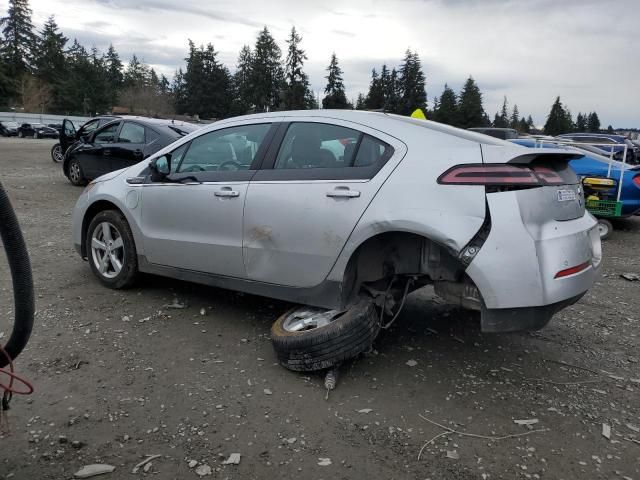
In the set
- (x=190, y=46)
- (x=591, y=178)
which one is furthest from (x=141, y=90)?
(x=591, y=178)

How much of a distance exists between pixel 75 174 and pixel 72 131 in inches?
162

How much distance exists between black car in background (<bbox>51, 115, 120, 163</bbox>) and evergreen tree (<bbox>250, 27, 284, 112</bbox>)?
73.8 meters

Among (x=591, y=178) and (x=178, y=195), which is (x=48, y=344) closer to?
(x=178, y=195)

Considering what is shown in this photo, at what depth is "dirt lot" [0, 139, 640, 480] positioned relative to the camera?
262cm

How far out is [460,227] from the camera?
2967mm

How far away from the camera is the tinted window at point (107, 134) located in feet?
35.1

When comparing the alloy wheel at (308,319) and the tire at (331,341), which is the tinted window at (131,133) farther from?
the tire at (331,341)

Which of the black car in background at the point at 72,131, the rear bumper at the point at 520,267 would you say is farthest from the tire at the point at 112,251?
the black car in background at the point at 72,131

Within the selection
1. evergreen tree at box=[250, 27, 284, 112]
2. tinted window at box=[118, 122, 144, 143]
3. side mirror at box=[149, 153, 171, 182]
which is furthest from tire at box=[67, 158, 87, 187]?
evergreen tree at box=[250, 27, 284, 112]

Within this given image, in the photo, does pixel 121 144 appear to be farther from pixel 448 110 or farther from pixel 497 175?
pixel 448 110

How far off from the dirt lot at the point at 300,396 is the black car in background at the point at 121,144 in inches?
212

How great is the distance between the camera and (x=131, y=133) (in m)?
10.3

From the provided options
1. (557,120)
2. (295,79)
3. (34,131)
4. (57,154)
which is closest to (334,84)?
(295,79)

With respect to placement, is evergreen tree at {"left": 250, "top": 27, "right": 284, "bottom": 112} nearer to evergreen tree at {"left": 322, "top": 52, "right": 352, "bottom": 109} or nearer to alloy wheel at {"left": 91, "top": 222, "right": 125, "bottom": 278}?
evergreen tree at {"left": 322, "top": 52, "right": 352, "bottom": 109}
